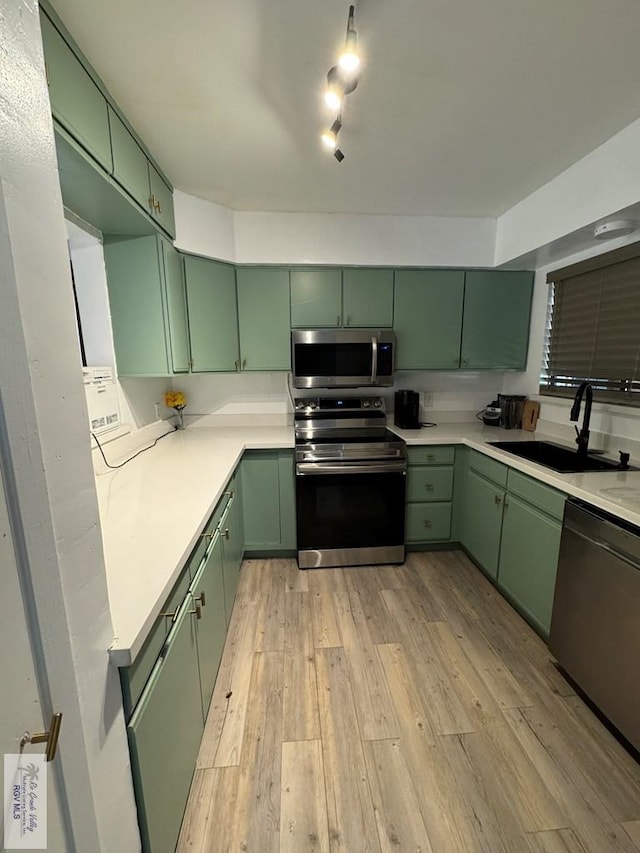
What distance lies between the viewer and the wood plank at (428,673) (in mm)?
1445

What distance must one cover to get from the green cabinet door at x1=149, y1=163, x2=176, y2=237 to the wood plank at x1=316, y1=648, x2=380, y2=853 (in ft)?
7.91

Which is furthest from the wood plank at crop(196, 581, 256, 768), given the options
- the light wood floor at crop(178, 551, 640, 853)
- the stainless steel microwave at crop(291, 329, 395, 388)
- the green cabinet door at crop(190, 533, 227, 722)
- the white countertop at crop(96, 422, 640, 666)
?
the stainless steel microwave at crop(291, 329, 395, 388)

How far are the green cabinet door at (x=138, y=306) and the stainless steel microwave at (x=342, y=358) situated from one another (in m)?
0.88

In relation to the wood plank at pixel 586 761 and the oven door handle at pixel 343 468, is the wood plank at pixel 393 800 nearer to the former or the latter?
the wood plank at pixel 586 761

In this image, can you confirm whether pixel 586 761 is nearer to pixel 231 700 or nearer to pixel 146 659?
pixel 231 700

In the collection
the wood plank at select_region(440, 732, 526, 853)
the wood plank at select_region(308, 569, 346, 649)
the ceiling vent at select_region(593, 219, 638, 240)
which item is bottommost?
the wood plank at select_region(440, 732, 526, 853)

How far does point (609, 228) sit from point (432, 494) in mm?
1797

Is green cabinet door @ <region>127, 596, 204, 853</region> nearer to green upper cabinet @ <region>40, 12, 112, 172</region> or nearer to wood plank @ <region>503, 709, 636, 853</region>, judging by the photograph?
wood plank @ <region>503, 709, 636, 853</region>

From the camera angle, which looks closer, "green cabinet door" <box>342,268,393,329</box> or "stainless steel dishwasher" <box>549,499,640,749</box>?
"stainless steel dishwasher" <box>549,499,640,749</box>

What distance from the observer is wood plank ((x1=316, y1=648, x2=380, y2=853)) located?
43.4 inches

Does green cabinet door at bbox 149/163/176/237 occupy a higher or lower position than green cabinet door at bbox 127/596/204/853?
higher

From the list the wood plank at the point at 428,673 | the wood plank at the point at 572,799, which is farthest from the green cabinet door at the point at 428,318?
the wood plank at the point at 572,799

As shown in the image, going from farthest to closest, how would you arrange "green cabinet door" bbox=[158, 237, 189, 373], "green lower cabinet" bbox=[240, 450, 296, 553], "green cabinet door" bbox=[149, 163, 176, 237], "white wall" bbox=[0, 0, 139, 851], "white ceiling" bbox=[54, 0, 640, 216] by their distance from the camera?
"green lower cabinet" bbox=[240, 450, 296, 553]
"green cabinet door" bbox=[158, 237, 189, 373]
"green cabinet door" bbox=[149, 163, 176, 237]
"white ceiling" bbox=[54, 0, 640, 216]
"white wall" bbox=[0, 0, 139, 851]

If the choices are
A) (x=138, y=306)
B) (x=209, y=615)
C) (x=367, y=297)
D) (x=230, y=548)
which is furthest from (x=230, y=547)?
(x=367, y=297)
